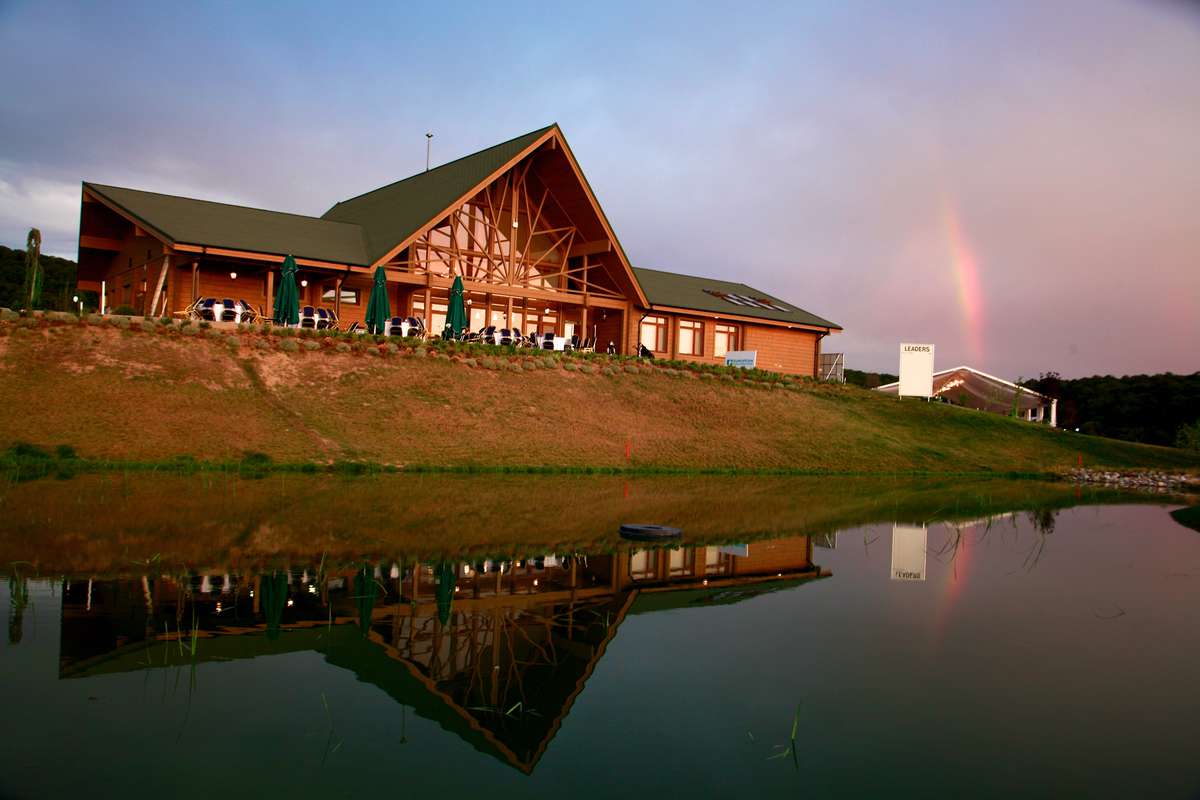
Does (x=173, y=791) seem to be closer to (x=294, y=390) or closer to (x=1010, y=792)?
(x=1010, y=792)

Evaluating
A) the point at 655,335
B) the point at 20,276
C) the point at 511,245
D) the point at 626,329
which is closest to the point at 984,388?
the point at 655,335

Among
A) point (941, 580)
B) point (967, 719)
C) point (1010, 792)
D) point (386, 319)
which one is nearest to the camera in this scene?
point (1010, 792)

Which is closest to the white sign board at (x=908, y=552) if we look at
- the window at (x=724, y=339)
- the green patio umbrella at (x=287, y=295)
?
the green patio umbrella at (x=287, y=295)

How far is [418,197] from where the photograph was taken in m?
31.4

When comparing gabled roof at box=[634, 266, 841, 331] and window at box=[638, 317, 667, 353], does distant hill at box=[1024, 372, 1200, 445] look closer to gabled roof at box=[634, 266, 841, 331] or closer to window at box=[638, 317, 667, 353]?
gabled roof at box=[634, 266, 841, 331]

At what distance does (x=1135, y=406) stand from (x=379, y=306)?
54.9 meters

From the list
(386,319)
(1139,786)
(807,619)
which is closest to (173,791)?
(1139,786)

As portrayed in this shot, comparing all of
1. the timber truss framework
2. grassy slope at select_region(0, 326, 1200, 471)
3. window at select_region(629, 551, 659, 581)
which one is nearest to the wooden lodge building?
the timber truss framework

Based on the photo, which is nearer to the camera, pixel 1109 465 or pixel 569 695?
pixel 569 695

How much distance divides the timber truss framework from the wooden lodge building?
0.17 ft

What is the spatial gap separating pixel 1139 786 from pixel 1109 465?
30998 millimetres

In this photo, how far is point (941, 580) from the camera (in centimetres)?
931

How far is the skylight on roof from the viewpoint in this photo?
129ft

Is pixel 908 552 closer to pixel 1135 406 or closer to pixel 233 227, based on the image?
pixel 233 227
